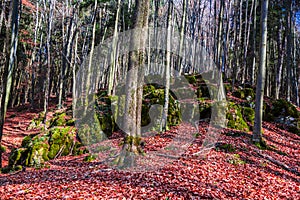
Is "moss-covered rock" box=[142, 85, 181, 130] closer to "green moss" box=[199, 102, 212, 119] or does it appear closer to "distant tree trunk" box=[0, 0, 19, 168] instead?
"green moss" box=[199, 102, 212, 119]

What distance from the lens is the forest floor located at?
523 cm

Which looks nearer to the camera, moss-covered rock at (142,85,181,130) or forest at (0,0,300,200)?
forest at (0,0,300,200)

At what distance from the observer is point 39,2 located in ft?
80.9

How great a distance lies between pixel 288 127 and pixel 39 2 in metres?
27.2

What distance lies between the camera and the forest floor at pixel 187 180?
5.23 m

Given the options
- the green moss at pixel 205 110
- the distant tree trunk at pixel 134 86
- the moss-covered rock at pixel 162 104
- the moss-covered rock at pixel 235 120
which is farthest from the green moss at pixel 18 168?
the moss-covered rock at pixel 235 120

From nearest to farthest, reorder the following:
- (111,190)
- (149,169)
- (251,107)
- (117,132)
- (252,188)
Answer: (111,190) → (252,188) → (149,169) → (117,132) → (251,107)

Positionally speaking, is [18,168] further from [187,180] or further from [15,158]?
[187,180]

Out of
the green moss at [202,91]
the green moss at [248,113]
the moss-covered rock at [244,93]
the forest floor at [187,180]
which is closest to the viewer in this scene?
the forest floor at [187,180]

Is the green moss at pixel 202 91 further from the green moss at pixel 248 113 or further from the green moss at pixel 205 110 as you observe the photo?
the green moss at pixel 248 113

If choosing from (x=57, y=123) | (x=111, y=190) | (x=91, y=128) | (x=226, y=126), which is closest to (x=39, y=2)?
(x=57, y=123)

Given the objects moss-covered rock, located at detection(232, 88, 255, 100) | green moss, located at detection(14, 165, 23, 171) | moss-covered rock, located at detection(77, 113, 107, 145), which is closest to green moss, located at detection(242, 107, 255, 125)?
moss-covered rock, located at detection(232, 88, 255, 100)

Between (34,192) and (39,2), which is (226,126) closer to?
(34,192)

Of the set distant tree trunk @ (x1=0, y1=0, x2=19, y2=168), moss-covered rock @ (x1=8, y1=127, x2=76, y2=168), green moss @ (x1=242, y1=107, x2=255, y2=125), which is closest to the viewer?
distant tree trunk @ (x1=0, y1=0, x2=19, y2=168)
